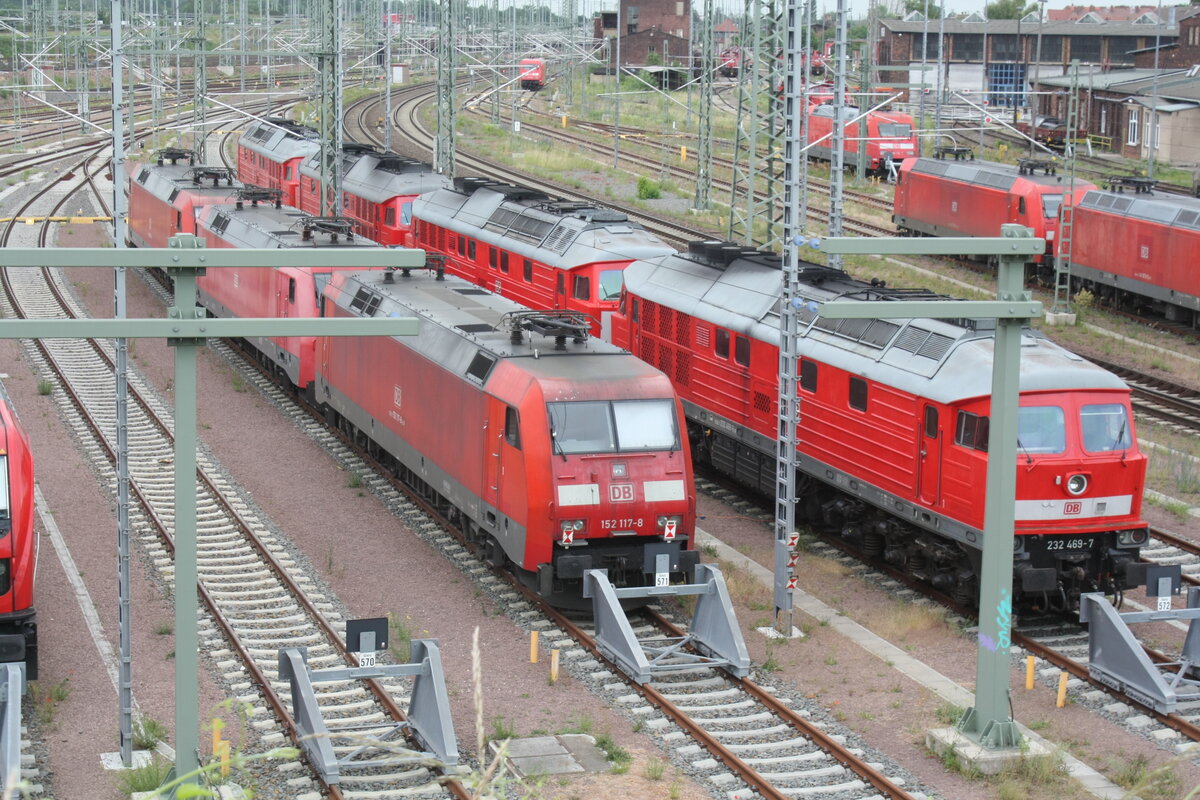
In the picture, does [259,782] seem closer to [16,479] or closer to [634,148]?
[16,479]

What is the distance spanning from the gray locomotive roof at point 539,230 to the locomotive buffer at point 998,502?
45.2 feet

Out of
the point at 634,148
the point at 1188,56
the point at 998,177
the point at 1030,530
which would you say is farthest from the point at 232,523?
the point at 1188,56

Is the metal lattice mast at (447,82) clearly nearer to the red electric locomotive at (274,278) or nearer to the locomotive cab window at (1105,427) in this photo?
the red electric locomotive at (274,278)

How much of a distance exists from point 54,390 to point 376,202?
11.2 metres

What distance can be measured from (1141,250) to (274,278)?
64.5 ft

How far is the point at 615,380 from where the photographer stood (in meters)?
18.8

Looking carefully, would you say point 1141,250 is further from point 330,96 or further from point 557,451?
point 557,451

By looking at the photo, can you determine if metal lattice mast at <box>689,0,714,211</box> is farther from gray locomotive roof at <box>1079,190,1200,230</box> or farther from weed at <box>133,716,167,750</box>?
weed at <box>133,716,167,750</box>

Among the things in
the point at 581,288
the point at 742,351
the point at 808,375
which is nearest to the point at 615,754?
the point at 808,375

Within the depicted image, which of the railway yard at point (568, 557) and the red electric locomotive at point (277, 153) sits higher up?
the red electric locomotive at point (277, 153)

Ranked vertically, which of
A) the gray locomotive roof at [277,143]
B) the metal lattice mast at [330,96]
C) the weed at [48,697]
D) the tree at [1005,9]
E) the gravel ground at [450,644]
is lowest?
the gravel ground at [450,644]

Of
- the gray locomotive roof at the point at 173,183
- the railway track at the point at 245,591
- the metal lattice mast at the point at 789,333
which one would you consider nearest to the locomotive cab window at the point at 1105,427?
the metal lattice mast at the point at 789,333

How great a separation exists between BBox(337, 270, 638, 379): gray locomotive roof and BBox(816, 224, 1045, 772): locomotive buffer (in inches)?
210

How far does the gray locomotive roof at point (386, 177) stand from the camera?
127 ft
